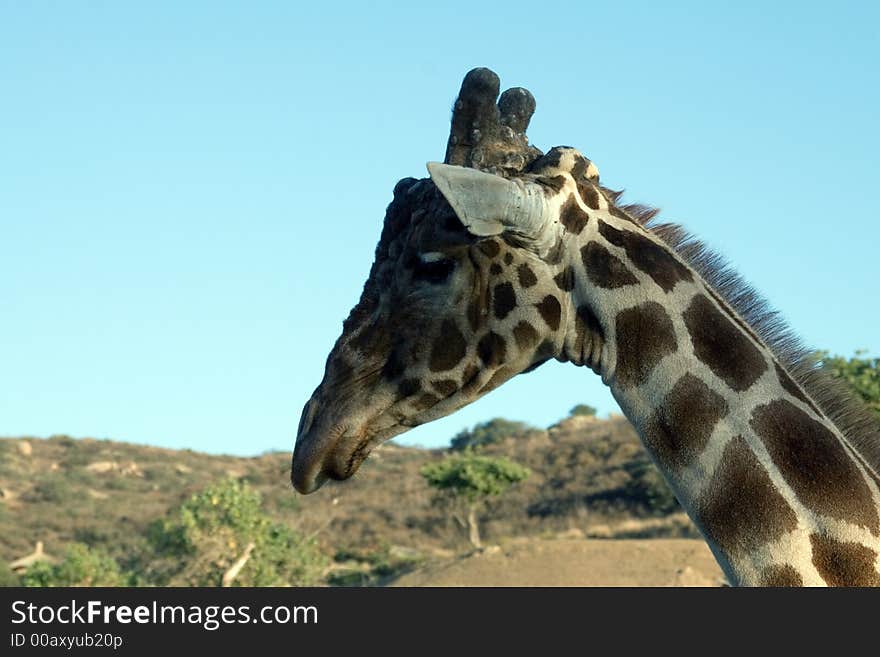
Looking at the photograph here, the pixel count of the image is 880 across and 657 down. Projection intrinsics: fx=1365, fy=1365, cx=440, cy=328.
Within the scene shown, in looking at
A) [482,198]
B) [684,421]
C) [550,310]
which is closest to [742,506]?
[684,421]

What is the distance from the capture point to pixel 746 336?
232 inches

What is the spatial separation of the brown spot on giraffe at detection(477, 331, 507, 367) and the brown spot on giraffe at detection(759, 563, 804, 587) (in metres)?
1.52

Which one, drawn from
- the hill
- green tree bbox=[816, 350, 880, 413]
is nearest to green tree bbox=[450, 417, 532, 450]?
the hill

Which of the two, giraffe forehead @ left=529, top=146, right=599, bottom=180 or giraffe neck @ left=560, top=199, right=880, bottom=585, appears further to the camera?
giraffe forehead @ left=529, top=146, right=599, bottom=180

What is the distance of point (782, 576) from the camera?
17.2ft

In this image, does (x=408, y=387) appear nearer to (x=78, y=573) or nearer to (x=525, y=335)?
(x=525, y=335)

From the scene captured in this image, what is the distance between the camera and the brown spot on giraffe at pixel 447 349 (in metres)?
6.11

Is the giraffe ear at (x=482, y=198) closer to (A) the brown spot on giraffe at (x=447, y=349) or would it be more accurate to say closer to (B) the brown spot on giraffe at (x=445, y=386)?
(A) the brown spot on giraffe at (x=447, y=349)

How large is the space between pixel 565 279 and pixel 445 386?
A: 72cm

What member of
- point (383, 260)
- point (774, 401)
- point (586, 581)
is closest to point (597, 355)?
point (774, 401)

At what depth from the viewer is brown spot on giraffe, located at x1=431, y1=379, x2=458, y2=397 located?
20.1 ft

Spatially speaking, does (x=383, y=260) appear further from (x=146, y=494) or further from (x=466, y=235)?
(x=146, y=494)

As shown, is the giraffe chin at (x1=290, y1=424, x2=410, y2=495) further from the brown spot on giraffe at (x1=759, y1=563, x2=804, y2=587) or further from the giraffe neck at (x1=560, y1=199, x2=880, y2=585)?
the brown spot on giraffe at (x1=759, y1=563, x2=804, y2=587)

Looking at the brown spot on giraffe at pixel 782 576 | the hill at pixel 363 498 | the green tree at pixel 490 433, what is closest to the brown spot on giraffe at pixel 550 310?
the brown spot on giraffe at pixel 782 576
